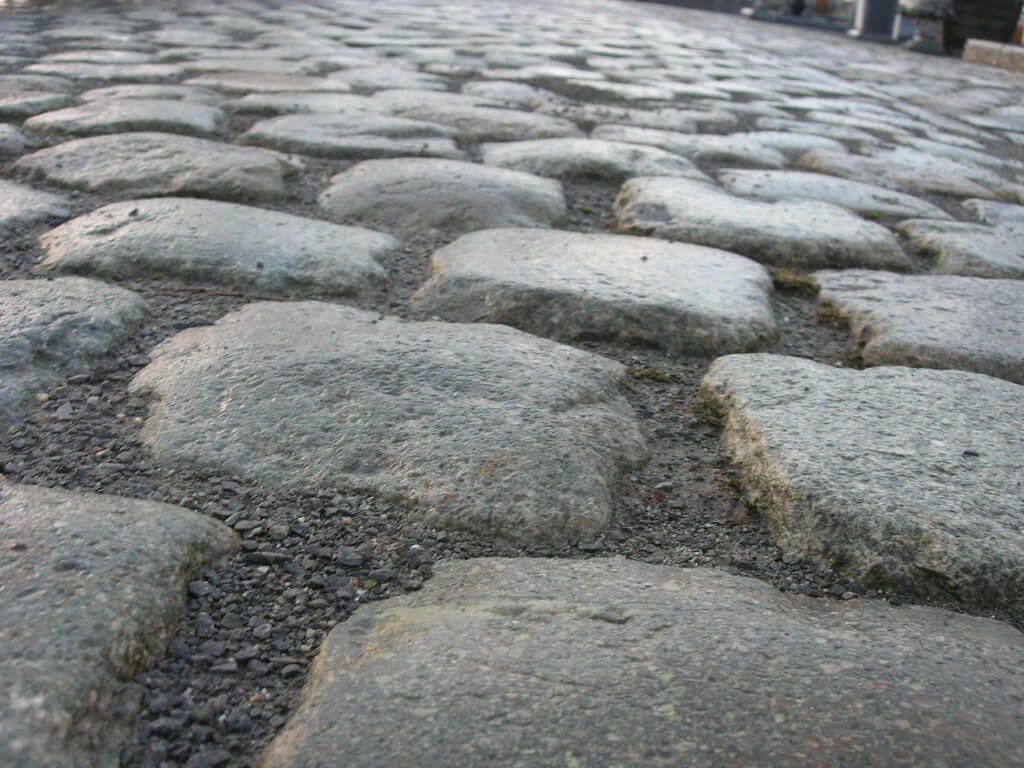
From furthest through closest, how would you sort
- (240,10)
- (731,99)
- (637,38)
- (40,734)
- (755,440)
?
1. (637,38)
2. (240,10)
3. (731,99)
4. (755,440)
5. (40,734)

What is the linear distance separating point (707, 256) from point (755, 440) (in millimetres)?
641

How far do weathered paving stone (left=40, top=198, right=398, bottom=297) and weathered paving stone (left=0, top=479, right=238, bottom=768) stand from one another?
0.60 m

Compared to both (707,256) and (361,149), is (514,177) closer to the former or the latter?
(361,149)

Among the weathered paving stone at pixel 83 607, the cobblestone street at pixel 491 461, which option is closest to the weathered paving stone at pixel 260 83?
the cobblestone street at pixel 491 461

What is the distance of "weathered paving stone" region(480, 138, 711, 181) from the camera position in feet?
7.05

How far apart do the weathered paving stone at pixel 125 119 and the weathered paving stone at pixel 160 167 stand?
15 centimetres

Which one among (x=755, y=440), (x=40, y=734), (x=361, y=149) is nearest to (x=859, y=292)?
(x=755, y=440)

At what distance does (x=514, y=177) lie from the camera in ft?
6.47

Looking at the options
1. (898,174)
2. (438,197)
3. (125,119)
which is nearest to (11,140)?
(125,119)

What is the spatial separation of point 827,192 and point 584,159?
1.93ft

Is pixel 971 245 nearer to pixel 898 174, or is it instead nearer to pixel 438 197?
pixel 898 174

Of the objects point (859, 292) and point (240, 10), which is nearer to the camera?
point (859, 292)

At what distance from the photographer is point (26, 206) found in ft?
5.22

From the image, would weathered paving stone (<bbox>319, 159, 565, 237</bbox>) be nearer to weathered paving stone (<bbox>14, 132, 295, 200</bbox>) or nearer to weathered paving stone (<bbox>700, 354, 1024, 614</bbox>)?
weathered paving stone (<bbox>14, 132, 295, 200</bbox>)
